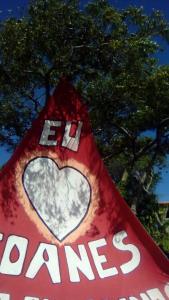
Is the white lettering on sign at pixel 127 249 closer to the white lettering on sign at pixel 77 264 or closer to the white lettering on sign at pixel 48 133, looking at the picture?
the white lettering on sign at pixel 77 264

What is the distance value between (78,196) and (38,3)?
4.44 metres

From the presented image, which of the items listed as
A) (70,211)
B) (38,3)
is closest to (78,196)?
(70,211)

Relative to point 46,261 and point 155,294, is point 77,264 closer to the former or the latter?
point 46,261

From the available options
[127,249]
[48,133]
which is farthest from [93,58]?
[127,249]

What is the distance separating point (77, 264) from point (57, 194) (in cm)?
154

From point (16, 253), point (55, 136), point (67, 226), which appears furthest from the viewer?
point (55, 136)

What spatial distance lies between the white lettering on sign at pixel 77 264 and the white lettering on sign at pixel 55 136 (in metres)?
2.23

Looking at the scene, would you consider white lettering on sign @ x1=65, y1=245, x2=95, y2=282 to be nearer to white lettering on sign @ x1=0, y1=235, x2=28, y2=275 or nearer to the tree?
white lettering on sign @ x1=0, y1=235, x2=28, y2=275

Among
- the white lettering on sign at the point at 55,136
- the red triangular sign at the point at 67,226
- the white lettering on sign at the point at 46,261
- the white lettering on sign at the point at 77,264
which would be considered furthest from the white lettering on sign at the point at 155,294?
the white lettering on sign at the point at 55,136

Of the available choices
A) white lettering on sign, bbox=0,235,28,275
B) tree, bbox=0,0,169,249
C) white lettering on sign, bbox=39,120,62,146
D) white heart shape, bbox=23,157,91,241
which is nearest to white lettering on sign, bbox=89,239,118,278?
white heart shape, bbox=23,157,91,241

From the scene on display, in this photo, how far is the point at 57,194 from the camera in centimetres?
1073

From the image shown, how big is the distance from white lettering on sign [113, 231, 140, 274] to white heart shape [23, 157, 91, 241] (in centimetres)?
82

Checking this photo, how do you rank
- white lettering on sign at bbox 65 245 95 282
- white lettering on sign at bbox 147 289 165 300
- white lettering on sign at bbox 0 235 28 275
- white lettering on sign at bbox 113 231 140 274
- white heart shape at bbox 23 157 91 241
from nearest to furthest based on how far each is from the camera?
white lettering on sign at bbox 0 235 28 275 → white lettering on sign at bbox 65 245 95 282 → white lettering on sign at bbox 147 289 165 300 → white lettering on sign at bbox 113 231 140 274 → white heart shape at bbox 23 157 91 241

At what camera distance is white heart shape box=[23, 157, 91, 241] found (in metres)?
10.5
